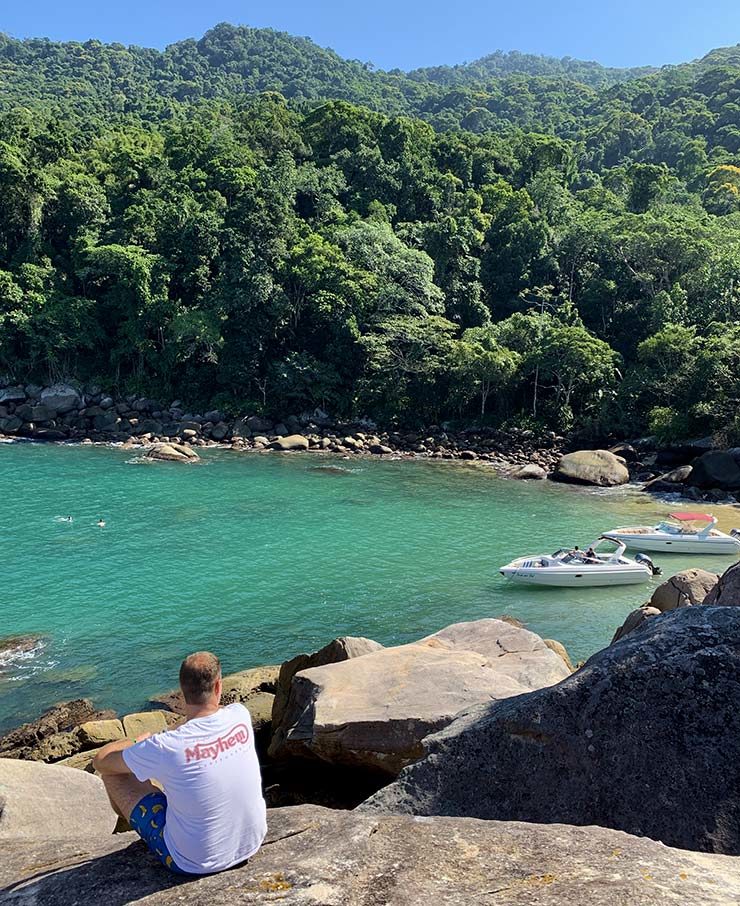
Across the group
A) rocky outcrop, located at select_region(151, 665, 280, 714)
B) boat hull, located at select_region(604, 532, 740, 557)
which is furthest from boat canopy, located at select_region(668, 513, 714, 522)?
rocky outcrop, located at select_region(151, 665, 280, 714)

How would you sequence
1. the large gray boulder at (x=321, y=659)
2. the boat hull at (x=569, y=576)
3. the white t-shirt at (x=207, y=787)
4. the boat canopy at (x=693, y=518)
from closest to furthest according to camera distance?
the white t-shirt at (x=207, y=787)
the large gray boulder at (x=321, y=659)
the boat hull at (x=569, y=576)
the boat canopy at (x=693, y=518)

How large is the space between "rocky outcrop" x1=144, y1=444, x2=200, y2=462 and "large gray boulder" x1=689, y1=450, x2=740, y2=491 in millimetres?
25057

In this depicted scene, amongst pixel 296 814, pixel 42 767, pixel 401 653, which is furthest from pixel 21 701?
pixel 296 814

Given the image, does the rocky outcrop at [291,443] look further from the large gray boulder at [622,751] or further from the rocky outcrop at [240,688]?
the large gray boulder at [622,751]

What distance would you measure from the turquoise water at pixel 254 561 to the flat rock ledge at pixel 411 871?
11.4m

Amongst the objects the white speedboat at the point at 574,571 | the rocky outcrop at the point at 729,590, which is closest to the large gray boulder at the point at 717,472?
the white speedboat at the point at 574,571

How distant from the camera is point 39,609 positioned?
18.8 metres

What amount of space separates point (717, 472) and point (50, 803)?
108 ft

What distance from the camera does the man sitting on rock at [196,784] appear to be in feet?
12.0

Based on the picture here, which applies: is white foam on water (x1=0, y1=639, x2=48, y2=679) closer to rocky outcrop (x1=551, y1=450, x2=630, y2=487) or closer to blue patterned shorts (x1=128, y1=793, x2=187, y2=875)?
blue patterned shorts (x1=128, y1=793, x2=187, y2=875)

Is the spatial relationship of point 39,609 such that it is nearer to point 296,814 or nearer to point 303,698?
point 303,698

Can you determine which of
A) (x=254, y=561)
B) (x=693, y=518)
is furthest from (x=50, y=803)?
(x=693, y=518)

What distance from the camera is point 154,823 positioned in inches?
150

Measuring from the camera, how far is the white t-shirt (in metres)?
3.63
